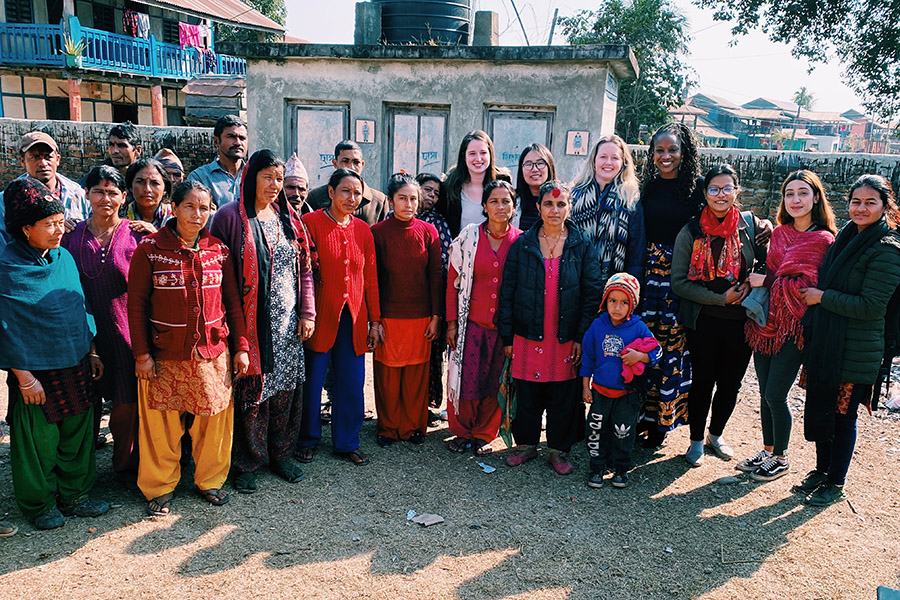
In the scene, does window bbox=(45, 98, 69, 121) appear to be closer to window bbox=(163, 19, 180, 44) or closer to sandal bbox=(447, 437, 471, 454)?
window bbox=(163, 19, 180, 44)

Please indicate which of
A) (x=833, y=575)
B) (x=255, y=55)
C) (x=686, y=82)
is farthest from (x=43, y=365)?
(x=686, y=82)

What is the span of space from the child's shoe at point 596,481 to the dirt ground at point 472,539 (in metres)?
0.05

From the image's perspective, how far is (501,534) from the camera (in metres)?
3.37

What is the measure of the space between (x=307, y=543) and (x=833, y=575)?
254 cm

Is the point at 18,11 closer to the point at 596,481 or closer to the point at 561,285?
the point at 561,285

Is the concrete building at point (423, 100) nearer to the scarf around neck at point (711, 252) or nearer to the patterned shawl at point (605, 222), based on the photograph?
the patterned shawl at point (605, 222)

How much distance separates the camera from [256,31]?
24141mm

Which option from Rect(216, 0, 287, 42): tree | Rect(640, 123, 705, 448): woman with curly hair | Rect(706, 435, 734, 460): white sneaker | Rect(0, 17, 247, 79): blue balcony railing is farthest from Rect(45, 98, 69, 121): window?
Rect(706, 435, 734, 460): white sneaker

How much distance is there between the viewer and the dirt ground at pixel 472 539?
2.92m

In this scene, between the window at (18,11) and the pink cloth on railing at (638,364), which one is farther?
the window at (18,11)

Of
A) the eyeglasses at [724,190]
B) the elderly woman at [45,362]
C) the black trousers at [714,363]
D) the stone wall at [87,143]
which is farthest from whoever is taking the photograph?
the stone wall at [87,143]

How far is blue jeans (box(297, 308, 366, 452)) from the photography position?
4.02m

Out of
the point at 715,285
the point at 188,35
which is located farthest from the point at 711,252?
the point at 188,35

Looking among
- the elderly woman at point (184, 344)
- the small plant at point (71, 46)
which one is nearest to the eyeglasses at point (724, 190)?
the elderly woman at point (184, 344)
